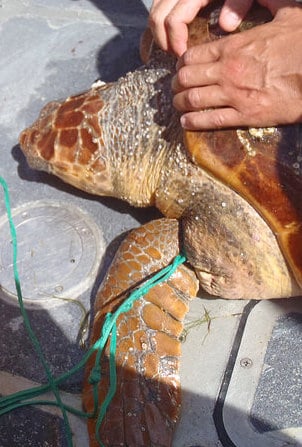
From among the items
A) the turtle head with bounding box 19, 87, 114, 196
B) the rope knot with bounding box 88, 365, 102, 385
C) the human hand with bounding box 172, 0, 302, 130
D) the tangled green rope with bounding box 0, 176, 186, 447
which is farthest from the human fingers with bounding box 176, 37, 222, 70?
the rope knot with bounding box 88, 365, 102, 385

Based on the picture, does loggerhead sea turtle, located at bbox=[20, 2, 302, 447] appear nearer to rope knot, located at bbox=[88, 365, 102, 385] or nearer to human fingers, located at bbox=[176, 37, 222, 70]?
rope knot, located at bbox=[88, 365, 102, 385]

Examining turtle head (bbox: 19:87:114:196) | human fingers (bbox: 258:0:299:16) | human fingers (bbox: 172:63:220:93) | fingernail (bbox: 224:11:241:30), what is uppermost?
human fingers (bbox: 258:0:299:16)

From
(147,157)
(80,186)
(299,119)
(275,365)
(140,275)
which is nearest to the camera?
(299,119)

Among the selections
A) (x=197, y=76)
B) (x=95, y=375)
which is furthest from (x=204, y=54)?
(x=95, y=375)

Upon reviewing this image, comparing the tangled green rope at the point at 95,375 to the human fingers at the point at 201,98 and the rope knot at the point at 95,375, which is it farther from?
the human fingers at the point at 201,98

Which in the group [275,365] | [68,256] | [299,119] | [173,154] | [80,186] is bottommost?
[275,365]

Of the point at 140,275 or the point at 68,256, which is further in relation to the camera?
the point at 68,256

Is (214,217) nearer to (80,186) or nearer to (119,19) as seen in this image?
(80,186)

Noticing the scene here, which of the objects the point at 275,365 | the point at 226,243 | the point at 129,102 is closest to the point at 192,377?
the point at 275,365
